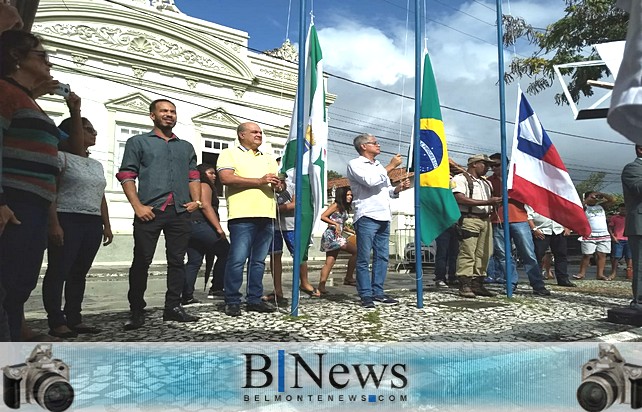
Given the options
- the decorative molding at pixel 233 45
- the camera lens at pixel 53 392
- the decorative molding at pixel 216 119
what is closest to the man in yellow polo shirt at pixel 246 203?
the camera lens at pixel 53 392

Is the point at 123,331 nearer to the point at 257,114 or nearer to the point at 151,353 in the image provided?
the point at 151,353

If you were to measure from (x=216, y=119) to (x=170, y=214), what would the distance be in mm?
8199

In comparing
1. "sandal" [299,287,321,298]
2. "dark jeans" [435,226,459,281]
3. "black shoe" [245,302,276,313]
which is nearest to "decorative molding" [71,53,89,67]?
"sandal" [299,287,321,298]

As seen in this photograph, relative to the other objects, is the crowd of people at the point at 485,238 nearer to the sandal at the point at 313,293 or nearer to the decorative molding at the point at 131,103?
the sandal at the point at 313,293

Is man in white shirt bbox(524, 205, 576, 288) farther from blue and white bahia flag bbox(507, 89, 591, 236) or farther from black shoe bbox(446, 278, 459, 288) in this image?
blue and white bahia flag bbox(507, 89, 591, 236)

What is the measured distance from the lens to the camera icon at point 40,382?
5.42 ft

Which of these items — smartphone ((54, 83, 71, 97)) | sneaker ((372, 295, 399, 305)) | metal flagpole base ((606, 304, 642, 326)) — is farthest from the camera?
sneaker ((372, 295, 399, 305))

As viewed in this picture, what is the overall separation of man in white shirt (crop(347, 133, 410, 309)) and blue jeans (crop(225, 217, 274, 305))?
0.94m

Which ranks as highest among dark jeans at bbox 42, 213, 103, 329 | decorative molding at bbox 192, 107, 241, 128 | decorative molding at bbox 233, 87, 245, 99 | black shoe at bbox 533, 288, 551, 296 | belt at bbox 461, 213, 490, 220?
decorative molding at bbox 233, 87, 245, 99

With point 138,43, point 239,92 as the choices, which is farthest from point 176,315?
point 138,43

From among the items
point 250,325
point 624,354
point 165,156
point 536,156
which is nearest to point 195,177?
point 165,156

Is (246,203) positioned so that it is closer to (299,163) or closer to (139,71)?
(299,163)

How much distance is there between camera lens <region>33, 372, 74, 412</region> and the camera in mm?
1673

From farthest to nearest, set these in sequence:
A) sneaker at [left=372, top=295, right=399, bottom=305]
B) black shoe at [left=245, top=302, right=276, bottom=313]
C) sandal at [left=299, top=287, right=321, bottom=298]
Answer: sandal at [left=299, top=287, right=321, bottom=298], sneaker at [left=372, top=295, right=399, bottom=305], black shoe at [left=245, top=302, right=276, bottom=313]
